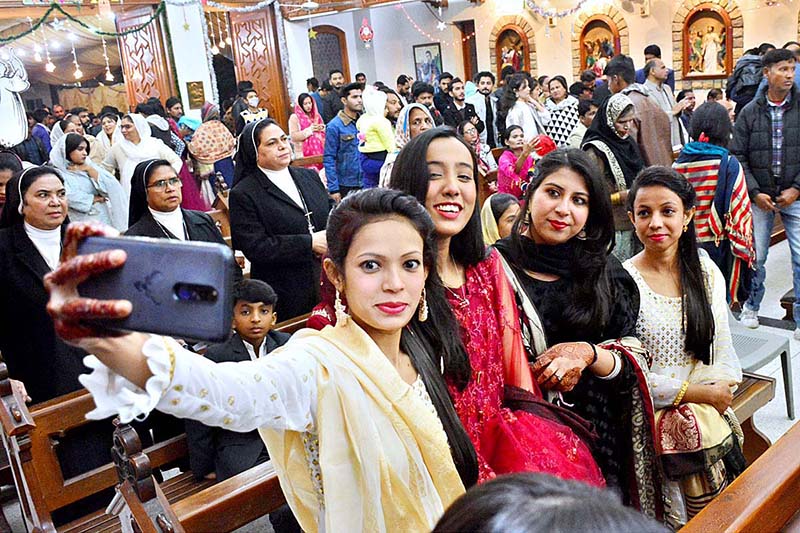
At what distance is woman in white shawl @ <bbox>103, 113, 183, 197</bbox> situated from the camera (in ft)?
17.3

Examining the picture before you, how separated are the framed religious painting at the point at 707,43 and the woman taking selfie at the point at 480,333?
11545 millimetres

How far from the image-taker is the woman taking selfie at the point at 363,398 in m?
1.05

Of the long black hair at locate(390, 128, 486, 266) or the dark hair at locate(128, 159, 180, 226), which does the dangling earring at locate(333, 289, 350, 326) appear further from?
the dark hair at locate(128, 159, 180, 226)

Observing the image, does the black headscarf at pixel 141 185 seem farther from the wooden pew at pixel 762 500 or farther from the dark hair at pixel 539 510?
the dark hair at pixel 539 510

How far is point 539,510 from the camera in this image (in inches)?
23.2

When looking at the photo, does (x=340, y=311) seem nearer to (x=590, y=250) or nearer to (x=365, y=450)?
(x=365, y=450)

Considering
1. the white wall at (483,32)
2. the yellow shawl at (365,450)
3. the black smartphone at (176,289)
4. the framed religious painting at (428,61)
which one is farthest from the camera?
the framed religious painting at (428,61)

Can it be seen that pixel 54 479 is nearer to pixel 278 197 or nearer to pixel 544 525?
pixel 278 197

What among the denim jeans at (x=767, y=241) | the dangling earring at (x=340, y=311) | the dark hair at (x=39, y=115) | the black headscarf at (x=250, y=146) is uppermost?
the dark hair at (x=39, y=115)

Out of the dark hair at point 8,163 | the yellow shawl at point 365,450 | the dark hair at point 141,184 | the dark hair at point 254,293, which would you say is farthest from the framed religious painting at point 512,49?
the yellow shawl at point 365,450

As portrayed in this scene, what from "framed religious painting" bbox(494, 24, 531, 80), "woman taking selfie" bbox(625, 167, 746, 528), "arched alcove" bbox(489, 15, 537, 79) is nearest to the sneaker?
"woman taking selfie" bbox(625, 167, 746, 528)

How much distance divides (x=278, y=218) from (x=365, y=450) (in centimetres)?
182

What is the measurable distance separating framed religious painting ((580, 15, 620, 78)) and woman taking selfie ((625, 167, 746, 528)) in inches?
446

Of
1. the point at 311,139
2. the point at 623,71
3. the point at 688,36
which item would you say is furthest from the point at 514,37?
the point at 623,71
